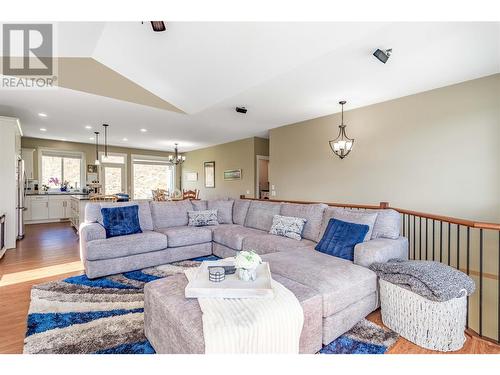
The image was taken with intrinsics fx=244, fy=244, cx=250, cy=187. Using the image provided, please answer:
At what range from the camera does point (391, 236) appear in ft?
8.77

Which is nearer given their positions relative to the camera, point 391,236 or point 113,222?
→ point 391,236

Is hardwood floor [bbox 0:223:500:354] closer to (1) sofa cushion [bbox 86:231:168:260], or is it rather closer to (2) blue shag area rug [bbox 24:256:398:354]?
(2) blue shag area rug [bbox 24:256:398:354]

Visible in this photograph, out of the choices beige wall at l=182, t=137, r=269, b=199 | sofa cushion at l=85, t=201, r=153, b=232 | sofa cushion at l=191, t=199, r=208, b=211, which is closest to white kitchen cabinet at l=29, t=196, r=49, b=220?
beige wall at l=182, t=137, r=269, b=199

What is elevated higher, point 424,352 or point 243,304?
point 243,304

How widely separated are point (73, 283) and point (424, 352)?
349 cm

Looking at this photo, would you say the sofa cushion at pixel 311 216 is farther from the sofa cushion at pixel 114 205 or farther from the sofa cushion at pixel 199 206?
the sofa cushion at pixel 114 205

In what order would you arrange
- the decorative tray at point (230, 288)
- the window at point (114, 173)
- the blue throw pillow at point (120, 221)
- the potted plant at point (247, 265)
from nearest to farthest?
1. the decorative tray at point (230, 288)
2. the potted plant at point (247, 265)
3. the blue throw pillow at point (120, 221)
4. the window at point (114, 173)

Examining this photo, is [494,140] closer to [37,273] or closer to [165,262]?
[165,262]

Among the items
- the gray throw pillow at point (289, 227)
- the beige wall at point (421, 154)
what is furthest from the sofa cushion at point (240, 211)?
the beige wall at point (421, 154)

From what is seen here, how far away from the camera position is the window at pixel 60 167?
7680 mm

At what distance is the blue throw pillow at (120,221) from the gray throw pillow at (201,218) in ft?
2.83
